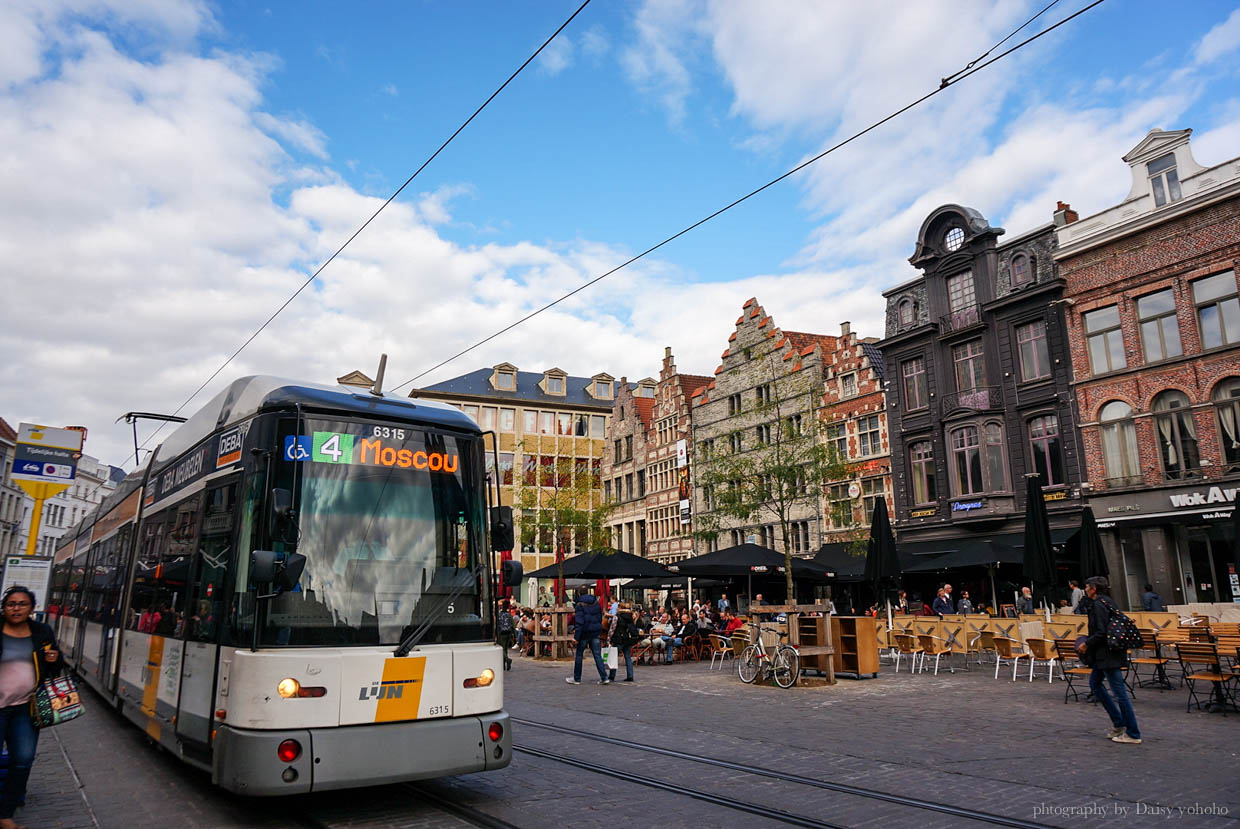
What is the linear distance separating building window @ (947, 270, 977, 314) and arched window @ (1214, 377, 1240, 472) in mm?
8268

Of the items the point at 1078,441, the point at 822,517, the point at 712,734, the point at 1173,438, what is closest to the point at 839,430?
the point at 822,517

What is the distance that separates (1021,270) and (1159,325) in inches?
190

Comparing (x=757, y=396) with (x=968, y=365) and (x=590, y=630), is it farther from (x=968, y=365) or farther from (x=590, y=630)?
(x=590, y=630)

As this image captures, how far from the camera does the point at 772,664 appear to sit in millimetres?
15305

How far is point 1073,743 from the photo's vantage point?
8781mm

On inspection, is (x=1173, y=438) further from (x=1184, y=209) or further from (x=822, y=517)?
(x=822, y=517)

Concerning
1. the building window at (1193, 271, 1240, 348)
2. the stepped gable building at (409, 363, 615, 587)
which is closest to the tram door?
the building window at (1193, 271, 1240, 348)

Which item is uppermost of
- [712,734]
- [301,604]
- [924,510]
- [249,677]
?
[924,510]

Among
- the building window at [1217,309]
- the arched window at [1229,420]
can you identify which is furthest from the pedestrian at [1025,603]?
the building window at [1217,309]

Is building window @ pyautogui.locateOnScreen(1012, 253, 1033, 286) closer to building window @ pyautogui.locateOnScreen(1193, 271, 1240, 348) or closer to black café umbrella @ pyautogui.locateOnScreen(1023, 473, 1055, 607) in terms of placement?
building window @ pyautogui.locateOnScreen(1193, 271, 1240, 348)

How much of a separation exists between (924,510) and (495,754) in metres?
26.0

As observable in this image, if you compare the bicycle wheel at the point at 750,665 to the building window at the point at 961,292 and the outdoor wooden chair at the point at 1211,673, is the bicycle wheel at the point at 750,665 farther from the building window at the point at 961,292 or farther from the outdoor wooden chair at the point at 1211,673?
the building window at the point at 961,292

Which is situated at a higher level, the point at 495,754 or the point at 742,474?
the point at 742,474

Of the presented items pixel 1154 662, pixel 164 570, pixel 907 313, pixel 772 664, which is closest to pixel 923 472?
pixel 907 313
